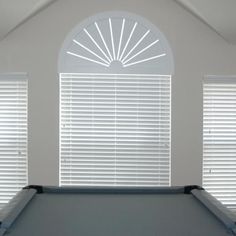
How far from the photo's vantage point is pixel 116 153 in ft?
12.3

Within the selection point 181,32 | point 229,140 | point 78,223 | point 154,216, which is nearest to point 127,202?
point 154,216

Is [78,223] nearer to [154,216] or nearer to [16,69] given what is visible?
[154,216]

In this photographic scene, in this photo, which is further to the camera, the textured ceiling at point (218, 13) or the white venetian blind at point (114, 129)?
the white venetian blind at point (114, 129)

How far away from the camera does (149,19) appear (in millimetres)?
3729

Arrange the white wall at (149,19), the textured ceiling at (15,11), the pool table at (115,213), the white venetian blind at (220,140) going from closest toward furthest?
the pool table at (115,213), the textured ceiling at (15,11), the white wall at (149,19), the white venetian blind at (220,140)

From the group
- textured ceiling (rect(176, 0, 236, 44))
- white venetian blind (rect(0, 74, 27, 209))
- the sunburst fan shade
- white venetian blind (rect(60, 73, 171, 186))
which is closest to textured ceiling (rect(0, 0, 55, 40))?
the sunburst fan shade

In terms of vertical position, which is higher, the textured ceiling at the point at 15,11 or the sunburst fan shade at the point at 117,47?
the textured ceiling at the point at 15,11

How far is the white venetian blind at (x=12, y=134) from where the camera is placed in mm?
3715

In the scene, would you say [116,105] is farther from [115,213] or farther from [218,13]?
[115,213]

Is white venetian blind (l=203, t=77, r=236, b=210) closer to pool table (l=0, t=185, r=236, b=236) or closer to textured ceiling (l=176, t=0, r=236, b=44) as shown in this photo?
textured ceiling (l=176, t=0, r=236, b=44)

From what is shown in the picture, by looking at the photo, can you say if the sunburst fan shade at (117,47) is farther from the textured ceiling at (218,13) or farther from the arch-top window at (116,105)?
the textured ceiling at (218,13)

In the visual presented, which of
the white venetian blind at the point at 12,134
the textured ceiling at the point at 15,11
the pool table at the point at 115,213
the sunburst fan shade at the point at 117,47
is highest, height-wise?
the textured ceiling at the point at 15,11

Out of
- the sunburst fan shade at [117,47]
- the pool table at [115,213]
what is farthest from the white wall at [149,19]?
the pool table at [115,213]

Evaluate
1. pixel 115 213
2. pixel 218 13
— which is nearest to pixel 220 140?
pixel 218 13
